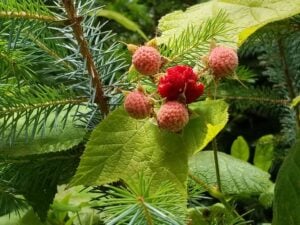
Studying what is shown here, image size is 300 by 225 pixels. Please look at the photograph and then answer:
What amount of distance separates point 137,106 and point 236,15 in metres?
0.13

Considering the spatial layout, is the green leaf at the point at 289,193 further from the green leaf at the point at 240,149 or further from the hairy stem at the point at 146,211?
the green leaf at the point at 240,149

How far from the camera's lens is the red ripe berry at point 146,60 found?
1.13ft

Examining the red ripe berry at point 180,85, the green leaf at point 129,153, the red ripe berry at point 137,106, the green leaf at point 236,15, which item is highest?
the green leaf at point 236,15

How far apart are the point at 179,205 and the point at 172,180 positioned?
22 mm

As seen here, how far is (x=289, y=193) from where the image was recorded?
38cm

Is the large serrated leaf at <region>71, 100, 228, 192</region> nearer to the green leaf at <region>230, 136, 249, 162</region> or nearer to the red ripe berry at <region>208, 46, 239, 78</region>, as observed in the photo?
the red ripe berry at <region>208, 46, 239, 78</region>

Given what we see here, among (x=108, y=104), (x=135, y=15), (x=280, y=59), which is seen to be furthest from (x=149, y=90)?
(x=135, y=15)

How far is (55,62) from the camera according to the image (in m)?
0.42

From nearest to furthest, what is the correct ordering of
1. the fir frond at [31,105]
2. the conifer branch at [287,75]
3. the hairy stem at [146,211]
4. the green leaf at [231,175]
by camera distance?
the hairy stem at [146,211], the fir frond at [31,105], the green leaf at [231,175], the conifer branch at [287,75]

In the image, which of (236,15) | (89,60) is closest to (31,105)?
(89,60)

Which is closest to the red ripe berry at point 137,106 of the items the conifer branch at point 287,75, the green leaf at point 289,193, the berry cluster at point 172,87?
the berry cluster at point 172,87

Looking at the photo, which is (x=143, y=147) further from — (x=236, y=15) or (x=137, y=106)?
(x=236, y=15)

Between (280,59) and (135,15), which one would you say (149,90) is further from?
(135,15)

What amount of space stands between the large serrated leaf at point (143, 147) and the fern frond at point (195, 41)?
52 millimetres
